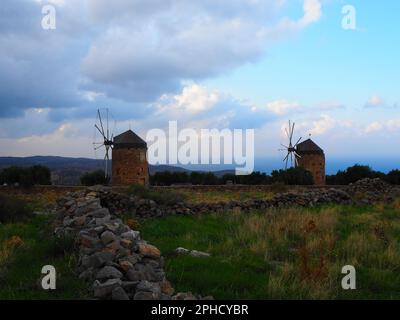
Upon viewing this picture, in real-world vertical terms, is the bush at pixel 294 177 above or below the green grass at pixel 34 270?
above

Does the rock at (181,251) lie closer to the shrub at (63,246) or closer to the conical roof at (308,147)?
the shrub at (63,246)

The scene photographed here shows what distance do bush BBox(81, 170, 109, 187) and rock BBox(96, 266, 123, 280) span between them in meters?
33.2

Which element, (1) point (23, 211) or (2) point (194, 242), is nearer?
(2) point (194, 242)

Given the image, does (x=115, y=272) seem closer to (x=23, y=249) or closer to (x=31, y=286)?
(x=31, y=286)

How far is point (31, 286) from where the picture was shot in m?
5.57

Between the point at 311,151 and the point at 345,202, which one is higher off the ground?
the point at 311,151

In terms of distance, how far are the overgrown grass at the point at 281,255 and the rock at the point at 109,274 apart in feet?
2.92

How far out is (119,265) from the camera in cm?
546

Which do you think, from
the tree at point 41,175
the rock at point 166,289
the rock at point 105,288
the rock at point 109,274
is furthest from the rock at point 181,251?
the tree at point 41,175

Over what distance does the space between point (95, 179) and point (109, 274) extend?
34359mm

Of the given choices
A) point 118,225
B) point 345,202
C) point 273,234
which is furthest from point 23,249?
point 345,202

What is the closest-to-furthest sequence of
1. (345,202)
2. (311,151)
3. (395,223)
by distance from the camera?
(395,223) → (345,202) → (311,151)

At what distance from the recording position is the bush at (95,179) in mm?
38000
